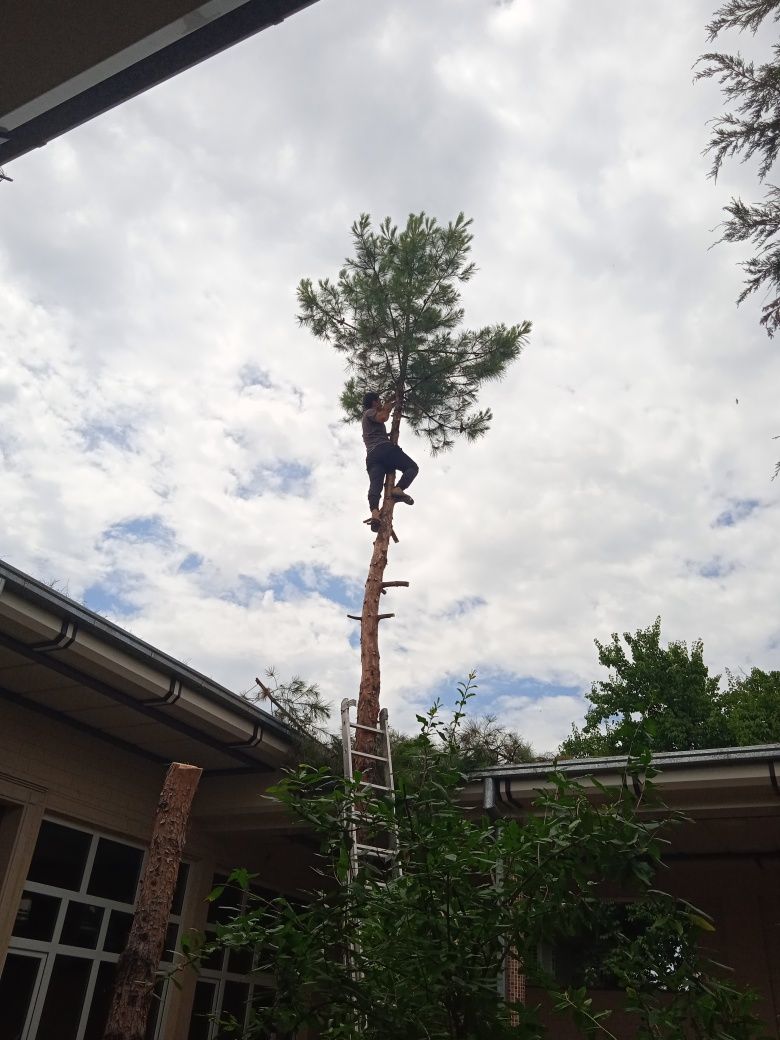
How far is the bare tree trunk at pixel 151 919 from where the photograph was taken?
4.00 metres

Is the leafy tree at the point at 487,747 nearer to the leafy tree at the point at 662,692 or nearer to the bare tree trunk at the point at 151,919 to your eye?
the bare tree trunk at the point at 151,919

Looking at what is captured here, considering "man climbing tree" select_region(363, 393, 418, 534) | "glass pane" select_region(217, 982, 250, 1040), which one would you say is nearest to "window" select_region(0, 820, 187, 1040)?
"glass pane" select_region(217, 982, 250, 1040)

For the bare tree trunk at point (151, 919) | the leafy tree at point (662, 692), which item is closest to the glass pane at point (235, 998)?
the bare tree trunk at point (151, 919)

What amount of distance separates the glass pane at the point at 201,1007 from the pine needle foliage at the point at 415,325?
6.93m

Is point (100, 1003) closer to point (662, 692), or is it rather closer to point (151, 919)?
point (151, 919)

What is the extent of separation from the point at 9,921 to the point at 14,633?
8.88ft

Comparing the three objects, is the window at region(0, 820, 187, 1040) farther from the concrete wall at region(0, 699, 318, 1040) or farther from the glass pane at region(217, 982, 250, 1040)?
the glass pane at region(217, 982, 250, 1040)

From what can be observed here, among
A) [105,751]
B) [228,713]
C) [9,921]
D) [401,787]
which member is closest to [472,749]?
[228,713]

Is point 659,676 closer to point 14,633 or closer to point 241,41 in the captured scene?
point 14,633

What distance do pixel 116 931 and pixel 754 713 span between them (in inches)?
1002

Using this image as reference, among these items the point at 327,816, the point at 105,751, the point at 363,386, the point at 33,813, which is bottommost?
the point at 327,816

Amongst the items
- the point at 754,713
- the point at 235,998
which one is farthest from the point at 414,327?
the point at 754,713

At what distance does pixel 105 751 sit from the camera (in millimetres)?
8430

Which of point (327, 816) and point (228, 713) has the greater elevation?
point (228, 713)
